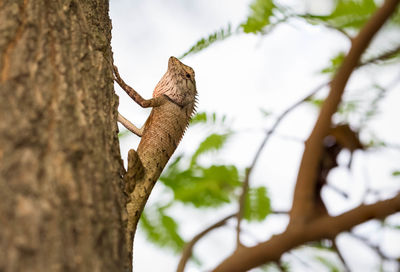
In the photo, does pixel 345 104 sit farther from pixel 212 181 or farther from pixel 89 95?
pixel 89 95

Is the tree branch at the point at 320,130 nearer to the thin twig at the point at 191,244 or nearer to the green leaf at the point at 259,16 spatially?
A: the thin twig at the point at 191,244

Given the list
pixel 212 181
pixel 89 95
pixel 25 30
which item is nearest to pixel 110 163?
pixel 89 95

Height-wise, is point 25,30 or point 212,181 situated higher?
point 212,181

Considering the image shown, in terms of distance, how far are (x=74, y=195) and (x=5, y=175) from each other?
18 cm

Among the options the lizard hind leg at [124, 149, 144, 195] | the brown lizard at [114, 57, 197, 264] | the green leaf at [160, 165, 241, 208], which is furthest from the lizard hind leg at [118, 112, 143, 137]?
the lizard hind leg at [124, 149, 144, 195]

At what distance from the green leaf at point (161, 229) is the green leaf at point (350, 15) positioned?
2084 millimetres

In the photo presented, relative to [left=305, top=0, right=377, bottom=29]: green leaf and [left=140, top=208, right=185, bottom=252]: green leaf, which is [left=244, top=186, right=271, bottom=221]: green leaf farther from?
[left=305, top=0, right=377, bottom=29]: green leaf

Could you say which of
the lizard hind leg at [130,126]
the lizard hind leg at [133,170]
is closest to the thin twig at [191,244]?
the lizard hind leg at [133,170]

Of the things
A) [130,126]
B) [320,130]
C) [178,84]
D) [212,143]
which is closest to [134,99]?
[130,126]

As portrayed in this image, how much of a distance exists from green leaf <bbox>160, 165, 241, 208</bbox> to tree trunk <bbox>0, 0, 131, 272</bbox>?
1.83 m

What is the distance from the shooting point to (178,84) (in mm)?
4047

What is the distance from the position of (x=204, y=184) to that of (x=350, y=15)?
1.56 metres

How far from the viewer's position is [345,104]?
273cm

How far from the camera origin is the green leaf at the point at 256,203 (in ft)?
11.8
